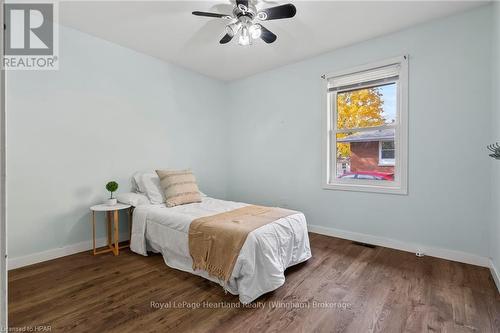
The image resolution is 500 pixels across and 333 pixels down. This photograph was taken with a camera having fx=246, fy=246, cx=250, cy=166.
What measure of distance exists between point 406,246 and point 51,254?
3993mm

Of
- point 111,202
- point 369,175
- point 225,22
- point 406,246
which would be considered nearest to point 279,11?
point 225,22

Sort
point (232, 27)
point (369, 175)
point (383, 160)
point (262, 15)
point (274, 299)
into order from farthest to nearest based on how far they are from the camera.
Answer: point (369, 175) < point (383, 160) < point (232, 27) < point (262, 15) < point (274, 299)

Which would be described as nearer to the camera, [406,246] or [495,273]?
[495,273]

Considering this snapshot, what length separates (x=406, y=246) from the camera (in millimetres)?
2857

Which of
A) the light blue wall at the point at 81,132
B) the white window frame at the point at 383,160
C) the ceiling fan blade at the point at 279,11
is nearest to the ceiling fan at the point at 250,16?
the ceiling fan blade at the point at 279,11

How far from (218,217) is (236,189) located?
84.6 inches

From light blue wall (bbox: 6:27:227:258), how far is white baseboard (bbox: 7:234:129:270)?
0.17ft

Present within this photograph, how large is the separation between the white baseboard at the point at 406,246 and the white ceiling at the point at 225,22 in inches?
97.4

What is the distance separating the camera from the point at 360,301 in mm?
1905

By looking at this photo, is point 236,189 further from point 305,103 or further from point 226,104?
point 305,103

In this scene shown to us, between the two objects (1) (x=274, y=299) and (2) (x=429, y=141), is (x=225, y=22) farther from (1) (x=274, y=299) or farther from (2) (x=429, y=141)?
(1) (x=274, y=299)

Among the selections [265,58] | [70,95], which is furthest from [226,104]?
[70,95]

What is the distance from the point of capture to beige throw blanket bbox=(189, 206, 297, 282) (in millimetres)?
2012

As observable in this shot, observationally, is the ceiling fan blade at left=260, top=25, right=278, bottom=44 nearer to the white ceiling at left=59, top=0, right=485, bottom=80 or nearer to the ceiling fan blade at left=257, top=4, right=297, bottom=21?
the ceiling fan blade at left=257, top=4, right=297, bottom=21
